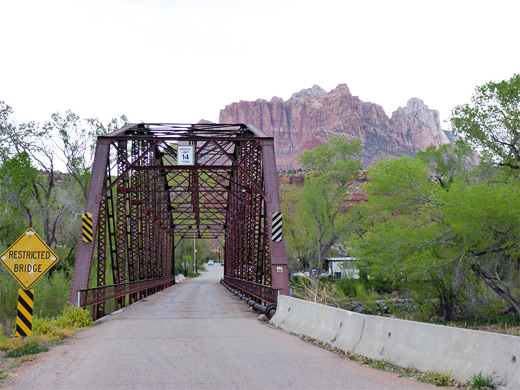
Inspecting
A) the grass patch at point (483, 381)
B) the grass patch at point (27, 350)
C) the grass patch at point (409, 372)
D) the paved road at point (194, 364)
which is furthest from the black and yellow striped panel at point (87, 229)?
the grass patch at point (483, 381)

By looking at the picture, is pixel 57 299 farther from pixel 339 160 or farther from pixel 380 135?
pixel 380 135

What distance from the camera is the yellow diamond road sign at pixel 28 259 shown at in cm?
1009

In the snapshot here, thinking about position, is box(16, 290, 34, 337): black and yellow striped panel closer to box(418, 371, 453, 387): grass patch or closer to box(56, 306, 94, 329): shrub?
box(56, 306, 94, 329): shrub

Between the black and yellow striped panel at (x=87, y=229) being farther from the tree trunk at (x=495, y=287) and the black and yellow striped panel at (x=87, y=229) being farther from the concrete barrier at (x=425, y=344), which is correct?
the tree trunk at (x=495, y=287)

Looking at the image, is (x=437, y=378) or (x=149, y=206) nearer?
(x=437, y=378)

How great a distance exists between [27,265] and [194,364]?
4485 mm

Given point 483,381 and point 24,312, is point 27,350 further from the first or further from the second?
point 483,381

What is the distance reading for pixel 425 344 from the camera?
701 cm

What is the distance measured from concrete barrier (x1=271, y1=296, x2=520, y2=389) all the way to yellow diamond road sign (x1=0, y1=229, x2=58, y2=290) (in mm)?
5896

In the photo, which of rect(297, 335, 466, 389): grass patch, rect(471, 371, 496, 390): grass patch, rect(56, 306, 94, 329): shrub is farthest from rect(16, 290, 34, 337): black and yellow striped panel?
rect(471, 371, 496, 390): grass patch

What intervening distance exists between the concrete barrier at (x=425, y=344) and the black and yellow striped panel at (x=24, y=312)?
5.97 meters

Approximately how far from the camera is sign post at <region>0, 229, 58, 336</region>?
33.2 feet

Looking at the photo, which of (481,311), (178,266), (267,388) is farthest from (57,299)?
(178,266)

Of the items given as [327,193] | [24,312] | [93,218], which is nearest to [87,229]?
[93,218]
